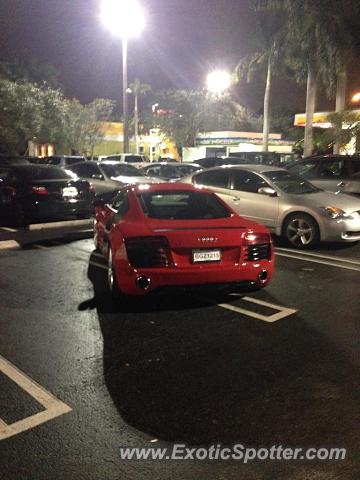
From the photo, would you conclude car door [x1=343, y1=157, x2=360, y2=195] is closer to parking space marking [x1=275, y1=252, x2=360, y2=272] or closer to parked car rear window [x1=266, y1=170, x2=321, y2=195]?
parked car rear window [x1=266, y1=170, x2=321, y2=195]

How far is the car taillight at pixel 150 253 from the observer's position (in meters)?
5.21

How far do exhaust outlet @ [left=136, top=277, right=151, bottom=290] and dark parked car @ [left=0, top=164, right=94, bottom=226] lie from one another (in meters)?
6.68

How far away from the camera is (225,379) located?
396 centimetres

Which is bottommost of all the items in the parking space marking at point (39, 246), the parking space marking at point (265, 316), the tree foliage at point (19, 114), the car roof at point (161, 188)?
the parking space marking at point (265, 316)

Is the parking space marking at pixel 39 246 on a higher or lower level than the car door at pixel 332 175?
lower

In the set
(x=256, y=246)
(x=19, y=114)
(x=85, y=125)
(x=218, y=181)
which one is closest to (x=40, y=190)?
(x=218, y=181)

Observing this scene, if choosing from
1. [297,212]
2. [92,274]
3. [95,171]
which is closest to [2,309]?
[92,274]

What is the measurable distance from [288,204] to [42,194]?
17.8 ft

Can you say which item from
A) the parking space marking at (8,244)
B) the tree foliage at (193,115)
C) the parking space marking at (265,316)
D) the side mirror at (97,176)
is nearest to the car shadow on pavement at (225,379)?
the parking space marking at (265,316)

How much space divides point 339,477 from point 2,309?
412 centimetres

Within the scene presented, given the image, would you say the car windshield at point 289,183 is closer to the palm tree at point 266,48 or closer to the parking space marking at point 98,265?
the parking space marking at point 98,265

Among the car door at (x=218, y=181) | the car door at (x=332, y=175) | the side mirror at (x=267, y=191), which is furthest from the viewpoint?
the car door at (x=332, y=175)

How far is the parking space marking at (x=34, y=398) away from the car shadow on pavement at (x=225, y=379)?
415mm

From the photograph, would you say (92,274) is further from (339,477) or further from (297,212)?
(339,477)
